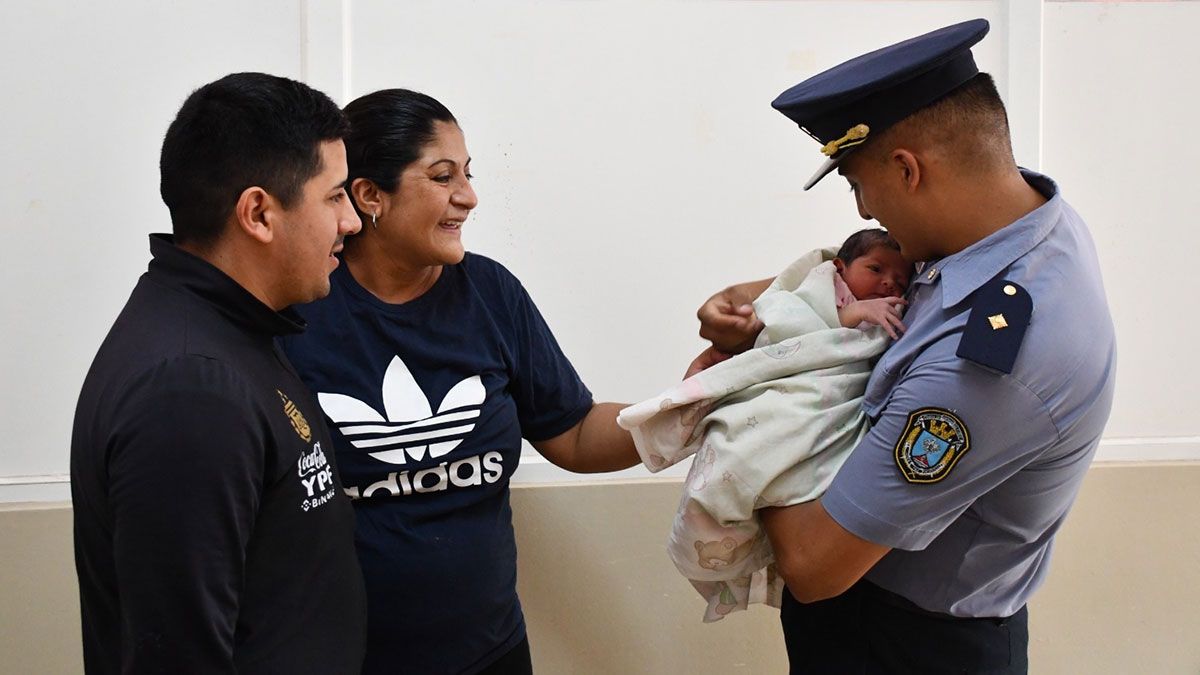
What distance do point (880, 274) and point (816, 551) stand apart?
0.46 meters

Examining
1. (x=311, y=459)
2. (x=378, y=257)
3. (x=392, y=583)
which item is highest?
(x=378, y=257)

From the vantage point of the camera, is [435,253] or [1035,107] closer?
[435,253]

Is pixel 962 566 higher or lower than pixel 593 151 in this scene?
lower

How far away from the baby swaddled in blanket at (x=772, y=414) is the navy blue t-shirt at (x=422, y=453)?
1.06 ft

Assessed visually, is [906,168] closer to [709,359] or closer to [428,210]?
[709,359]

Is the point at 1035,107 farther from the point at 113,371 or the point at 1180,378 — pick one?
the point at 113,371

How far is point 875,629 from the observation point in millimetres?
1532

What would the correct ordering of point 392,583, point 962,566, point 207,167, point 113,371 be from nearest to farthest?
point 113,371
point 207,167
point 962,566
point 392,583

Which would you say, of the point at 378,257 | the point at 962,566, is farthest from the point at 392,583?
the point at 962,566

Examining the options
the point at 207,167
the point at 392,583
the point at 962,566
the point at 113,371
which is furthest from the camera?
the point at 392,583

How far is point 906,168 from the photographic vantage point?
53.7 inches

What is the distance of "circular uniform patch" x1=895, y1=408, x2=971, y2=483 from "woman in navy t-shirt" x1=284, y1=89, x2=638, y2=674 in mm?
741

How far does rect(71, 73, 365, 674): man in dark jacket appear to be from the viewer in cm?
→ 113

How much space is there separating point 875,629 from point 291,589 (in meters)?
0.83
